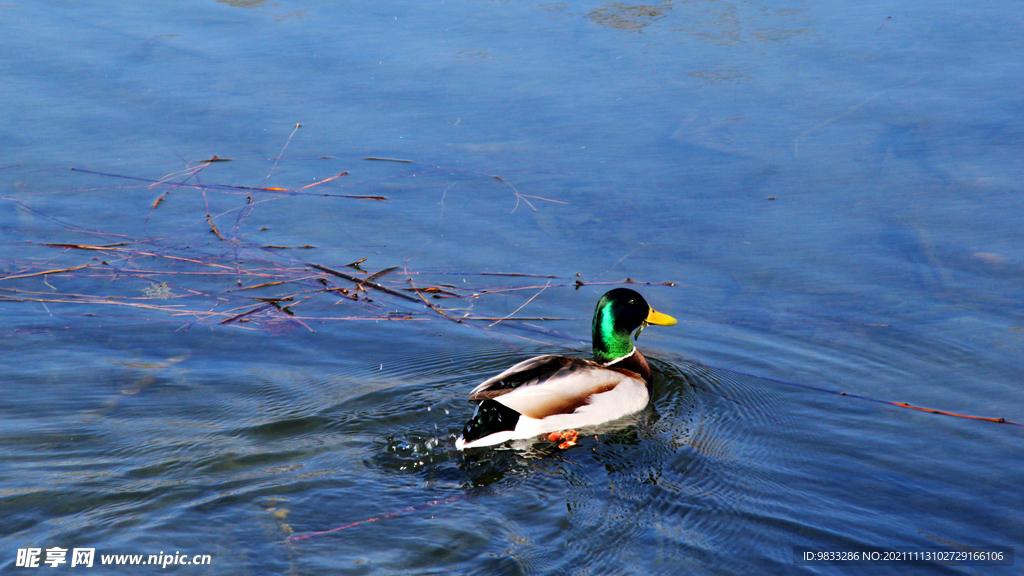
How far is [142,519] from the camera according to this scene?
3.90 meters

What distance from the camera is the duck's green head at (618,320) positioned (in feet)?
18.2

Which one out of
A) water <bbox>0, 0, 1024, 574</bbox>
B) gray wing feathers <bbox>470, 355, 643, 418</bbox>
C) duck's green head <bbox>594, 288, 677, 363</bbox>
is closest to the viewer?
water <bbox>0, 0, 1024, 574</bbox>

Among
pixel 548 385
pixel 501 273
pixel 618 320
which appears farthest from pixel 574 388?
pixel 501 273

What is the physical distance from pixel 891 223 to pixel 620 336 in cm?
268

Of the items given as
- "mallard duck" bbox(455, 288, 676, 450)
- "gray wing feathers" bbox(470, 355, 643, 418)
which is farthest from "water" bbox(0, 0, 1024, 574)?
"gray wing feathers" bbox(470, 355, 643, 418)

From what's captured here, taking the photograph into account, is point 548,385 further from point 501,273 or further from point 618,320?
point 501,273

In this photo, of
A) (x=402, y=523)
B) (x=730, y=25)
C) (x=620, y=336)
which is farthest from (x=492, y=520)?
(x=730, y=25)

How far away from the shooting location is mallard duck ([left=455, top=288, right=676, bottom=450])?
478 cm

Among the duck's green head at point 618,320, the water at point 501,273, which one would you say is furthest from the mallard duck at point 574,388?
the water at point 501,273

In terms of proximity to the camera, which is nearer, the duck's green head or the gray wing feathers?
the gray wing feathers

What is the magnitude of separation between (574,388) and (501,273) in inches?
63.5

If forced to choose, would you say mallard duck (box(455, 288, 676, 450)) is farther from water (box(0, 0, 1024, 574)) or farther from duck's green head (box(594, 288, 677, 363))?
water (box(0, 0, 1024, 574))

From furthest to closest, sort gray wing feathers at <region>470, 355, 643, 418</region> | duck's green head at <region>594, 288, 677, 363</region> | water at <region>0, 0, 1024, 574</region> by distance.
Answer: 1. duck's green head at <region>594, 288, 677, 363</region>
2. gray wing feathers at <region>470, 355, 643, 418</region>
3. water at <region>0, 0, 1024, 574</region>

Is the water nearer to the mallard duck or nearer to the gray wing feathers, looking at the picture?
the mallard duck
